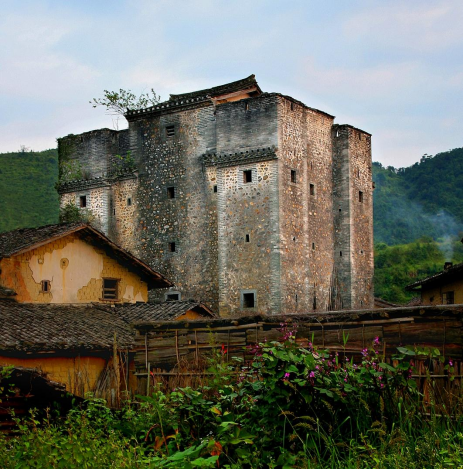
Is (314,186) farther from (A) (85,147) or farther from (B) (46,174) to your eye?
(B) (46,174)

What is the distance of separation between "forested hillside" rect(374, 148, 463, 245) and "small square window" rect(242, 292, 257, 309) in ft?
66.9

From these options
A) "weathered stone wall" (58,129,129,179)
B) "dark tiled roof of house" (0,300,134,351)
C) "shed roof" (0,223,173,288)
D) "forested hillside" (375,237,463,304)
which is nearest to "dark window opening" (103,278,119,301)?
"shed roof" (0,223,173,288)

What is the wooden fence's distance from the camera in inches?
369

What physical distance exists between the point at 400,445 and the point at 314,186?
2243cm

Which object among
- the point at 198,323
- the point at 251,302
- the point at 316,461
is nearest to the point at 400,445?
the point at 316,461

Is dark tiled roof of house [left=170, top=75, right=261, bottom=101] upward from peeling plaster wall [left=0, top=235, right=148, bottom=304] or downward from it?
upward

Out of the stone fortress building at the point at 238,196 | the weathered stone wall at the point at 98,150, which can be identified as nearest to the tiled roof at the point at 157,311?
the stone fortress building at the point at 238,196

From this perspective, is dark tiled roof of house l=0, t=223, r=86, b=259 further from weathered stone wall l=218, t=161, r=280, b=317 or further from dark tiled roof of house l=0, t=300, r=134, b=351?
weathered stone wall l=218, t=161, r=280, b=317

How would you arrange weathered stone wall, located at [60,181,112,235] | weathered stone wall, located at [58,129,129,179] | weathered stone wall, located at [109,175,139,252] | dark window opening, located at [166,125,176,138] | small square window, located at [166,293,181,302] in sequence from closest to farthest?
small square window, located at [166,293,181,302] → dark window opening, located at [166,125,176,138] → weathered stone wall, located at [109,175,139,252] → weathered stone wall, located at [60,181,112,235] → weathered stone wall, located at [58,129,129,179]

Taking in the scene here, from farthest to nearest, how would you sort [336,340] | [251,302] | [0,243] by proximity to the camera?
[251,302], [0,243], [336,340]

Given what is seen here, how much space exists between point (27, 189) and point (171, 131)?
1240 cm

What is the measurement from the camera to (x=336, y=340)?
10.7 metres

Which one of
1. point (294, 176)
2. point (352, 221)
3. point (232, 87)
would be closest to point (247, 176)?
point (294, 176)

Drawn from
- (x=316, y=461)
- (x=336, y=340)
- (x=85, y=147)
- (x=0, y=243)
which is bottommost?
(x=316, y=461)
